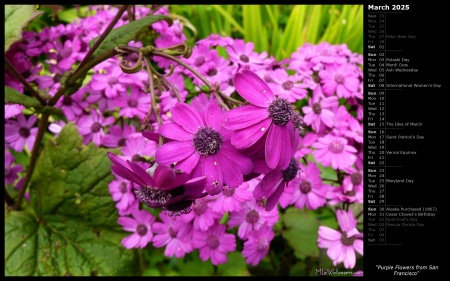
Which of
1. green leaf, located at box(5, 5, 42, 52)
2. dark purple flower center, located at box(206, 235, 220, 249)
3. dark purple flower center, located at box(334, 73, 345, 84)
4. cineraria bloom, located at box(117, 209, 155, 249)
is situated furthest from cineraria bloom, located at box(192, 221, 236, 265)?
green leaf, located at box(5, 5, 42, 52)

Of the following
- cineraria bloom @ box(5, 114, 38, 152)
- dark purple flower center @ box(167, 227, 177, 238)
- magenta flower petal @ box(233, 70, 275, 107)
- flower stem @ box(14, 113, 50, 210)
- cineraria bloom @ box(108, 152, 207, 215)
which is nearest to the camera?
cineraria bloom @ box(108, 152, 207, 215)

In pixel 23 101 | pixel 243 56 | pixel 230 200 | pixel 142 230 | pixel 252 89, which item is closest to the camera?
pixel 252 89

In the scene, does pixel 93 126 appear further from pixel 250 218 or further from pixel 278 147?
pixel 278 147

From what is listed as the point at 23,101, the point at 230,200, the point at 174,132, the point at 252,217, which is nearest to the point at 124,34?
the point at 23,101

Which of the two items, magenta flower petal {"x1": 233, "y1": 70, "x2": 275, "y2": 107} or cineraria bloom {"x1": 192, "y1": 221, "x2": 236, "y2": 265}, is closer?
magenta flower petal {"x1": 233, "y1": 70, "x2": 275, "y2": 107}

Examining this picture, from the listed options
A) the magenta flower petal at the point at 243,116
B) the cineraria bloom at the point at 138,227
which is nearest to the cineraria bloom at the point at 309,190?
the cineraria bloom at the point at 138,227

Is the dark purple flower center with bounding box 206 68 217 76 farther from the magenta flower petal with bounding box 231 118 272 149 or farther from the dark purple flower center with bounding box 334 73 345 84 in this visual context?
the magenta flower petal with bounding box 231 118 272 149
